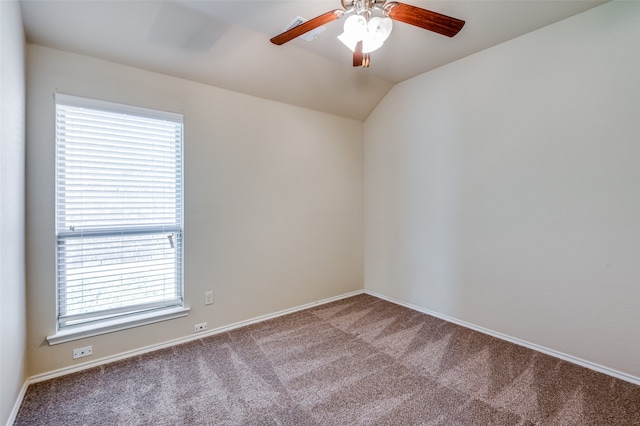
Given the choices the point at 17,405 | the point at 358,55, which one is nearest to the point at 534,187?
the point at 358,55

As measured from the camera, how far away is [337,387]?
193 centimetres

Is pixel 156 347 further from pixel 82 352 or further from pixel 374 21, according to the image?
pixel 374 21

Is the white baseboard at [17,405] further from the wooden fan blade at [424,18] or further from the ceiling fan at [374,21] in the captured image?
the wooden fan blade at [424,18]

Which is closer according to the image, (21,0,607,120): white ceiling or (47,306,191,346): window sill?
(21,0,607,120): white ceiling

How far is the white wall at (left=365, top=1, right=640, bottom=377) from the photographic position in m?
2.00

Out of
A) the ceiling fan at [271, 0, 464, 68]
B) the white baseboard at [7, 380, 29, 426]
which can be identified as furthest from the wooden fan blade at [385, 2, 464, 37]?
the white baseboard at [7, 380, 29, 426]

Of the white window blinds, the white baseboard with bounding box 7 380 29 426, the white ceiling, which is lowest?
the white baseboard with bounding box 7 380 29 426

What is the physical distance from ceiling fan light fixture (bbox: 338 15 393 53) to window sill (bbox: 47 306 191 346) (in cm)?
250

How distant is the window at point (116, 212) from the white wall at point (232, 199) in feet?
0.27

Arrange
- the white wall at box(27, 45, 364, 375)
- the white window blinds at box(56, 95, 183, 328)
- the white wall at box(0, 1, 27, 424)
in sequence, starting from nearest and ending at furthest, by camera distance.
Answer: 1. the white wall at box(0, 1, 27, 424)
2. the white wall at box(27, 45, 364, 375)
3. the white window blinds at box(56, 95, 183, 328)

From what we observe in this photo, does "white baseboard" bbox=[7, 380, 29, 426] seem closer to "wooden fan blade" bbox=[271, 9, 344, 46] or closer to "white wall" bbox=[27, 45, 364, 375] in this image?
"white wall" bbox=[27, 45, 364, 375]

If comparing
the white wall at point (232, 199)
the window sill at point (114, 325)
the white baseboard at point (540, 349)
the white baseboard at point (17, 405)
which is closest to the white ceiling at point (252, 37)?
the white wall at point (232, 199)

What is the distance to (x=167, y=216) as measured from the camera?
2.49m

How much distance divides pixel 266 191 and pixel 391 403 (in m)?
2.14
